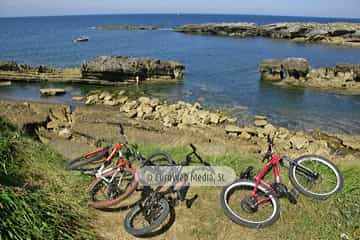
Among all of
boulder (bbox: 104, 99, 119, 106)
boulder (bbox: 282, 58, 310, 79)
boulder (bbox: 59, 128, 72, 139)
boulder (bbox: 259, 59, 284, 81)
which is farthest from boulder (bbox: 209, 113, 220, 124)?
boulder (bbox: 282, 58, 310, 79)

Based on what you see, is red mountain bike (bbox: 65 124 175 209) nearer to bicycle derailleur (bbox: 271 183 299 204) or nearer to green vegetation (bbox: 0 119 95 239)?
green vegetation (bbox: 0 119 95 239)

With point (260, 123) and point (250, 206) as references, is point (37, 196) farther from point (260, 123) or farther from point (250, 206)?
point (260, 123)

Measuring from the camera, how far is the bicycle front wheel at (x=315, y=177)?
6192 mm

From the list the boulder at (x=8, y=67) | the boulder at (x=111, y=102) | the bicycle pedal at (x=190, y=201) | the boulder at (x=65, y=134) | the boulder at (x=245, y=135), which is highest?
the boulder at (x=8, y=67)

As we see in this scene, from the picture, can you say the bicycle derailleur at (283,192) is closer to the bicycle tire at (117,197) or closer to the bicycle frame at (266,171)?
the bicycle frame at (266,171)

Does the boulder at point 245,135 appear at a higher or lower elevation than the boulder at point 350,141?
higher

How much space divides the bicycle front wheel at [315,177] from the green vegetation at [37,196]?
394 cm

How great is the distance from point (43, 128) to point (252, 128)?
999 cm

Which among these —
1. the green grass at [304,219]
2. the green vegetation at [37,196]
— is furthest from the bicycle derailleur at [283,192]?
the green vegetation at [37,196]

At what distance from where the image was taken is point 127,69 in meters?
29.9

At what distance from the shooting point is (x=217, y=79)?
31094mm

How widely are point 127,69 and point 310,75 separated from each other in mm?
17184

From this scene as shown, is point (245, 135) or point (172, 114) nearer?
point (245, 135)

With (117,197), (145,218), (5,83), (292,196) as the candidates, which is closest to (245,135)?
(292,196)
